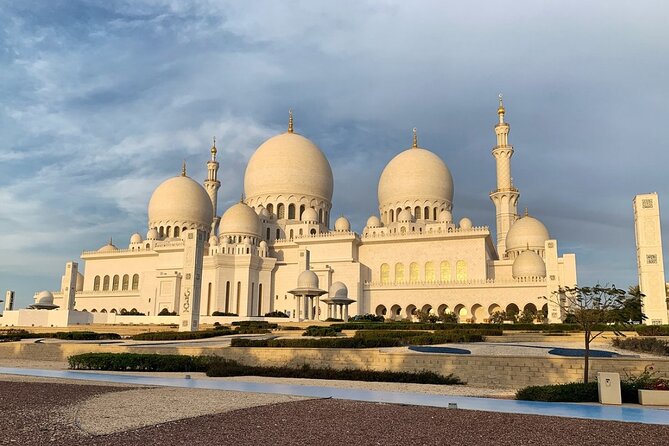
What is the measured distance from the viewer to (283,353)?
55.2 ft

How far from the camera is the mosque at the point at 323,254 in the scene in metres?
47.5

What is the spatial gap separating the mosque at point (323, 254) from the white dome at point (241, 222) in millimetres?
136

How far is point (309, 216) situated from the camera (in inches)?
2196

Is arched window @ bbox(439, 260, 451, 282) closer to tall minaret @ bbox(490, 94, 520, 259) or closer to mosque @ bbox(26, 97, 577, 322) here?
mosque @ bbox(26, 97, 577, 322)

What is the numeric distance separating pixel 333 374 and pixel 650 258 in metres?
22.2

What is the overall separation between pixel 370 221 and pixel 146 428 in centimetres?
4841

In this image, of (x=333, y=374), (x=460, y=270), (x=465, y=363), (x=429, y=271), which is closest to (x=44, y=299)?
(x=429, y=271)

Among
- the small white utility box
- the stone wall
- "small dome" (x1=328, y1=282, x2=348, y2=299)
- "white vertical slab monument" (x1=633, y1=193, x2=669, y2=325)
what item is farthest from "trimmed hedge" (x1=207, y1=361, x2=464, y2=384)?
"small dome" (x1=328, y1=282, x2=348, y2=299)

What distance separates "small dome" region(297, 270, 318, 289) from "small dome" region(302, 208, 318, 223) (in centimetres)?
1064

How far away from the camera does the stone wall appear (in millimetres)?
13125

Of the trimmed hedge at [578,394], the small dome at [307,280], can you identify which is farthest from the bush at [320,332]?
the trimmed hedge at [578,394]

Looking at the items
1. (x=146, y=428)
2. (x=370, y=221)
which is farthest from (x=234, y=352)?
(x=370, y=221)

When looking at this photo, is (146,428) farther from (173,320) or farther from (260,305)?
(260,305)

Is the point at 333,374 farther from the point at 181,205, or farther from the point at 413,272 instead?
the point at 181,205
